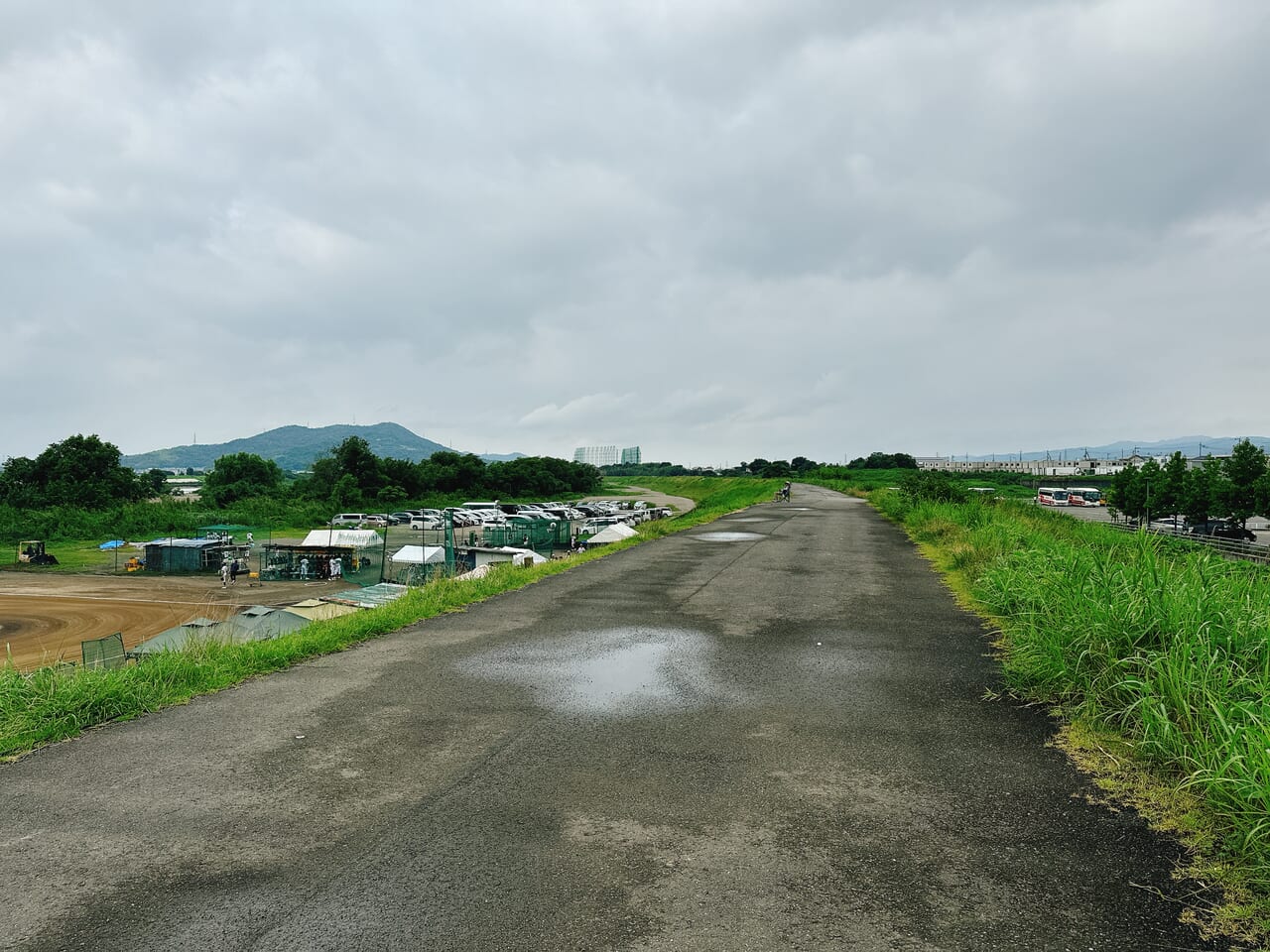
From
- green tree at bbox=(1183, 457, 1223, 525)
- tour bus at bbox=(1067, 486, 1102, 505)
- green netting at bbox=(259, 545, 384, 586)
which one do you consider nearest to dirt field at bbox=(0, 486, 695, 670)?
green netting at bbox=(259, 545, 384, 586)

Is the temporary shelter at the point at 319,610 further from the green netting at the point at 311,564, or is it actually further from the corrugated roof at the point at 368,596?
the green netting at the point at 311,564

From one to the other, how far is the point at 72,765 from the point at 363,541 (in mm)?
33768

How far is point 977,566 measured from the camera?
11.2 m

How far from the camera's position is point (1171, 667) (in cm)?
438

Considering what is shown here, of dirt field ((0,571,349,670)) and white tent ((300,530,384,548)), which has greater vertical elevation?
white tent ((300,530,384,548))

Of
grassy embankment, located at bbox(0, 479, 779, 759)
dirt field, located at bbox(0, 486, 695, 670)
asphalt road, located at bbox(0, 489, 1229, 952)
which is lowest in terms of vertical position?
dirt field, located at bbox(0, 486, 695, 670)

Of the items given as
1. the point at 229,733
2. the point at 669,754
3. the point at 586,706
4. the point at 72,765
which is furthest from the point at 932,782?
the point at 72,765

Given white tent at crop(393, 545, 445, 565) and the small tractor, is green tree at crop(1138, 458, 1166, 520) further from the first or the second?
the small tractor

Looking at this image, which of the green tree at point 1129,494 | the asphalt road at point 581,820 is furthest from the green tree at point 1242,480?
the asphalt road at point 581,820

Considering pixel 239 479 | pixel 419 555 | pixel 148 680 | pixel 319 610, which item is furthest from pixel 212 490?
pixel 148 680

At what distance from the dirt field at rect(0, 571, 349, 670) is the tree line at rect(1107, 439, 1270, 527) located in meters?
50.6

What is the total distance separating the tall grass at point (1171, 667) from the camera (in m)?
→ 3.22

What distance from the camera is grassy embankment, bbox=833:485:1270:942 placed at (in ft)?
10.2

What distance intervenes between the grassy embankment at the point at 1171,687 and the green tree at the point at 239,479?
270ft
